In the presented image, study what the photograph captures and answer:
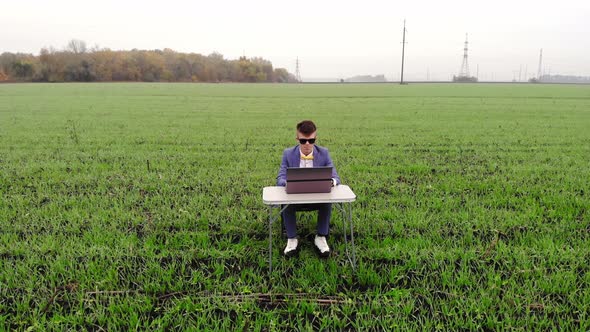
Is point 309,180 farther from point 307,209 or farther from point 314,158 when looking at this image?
point 314,158

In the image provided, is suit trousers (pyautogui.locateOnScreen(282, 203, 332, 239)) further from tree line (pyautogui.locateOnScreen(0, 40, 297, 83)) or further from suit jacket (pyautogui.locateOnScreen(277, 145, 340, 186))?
tree line (pyautogui.locateOnScreen(0, 40, 297, 83))

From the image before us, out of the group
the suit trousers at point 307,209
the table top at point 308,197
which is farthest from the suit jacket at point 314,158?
the table top at point 308,197

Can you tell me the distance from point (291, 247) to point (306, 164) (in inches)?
36.9

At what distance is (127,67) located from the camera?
306ft

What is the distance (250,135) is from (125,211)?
7253 mm

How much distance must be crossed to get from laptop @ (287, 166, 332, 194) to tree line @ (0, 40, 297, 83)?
95.7 meters

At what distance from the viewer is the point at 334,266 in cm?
375

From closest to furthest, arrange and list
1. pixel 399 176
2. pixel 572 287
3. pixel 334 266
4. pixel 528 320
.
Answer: pixel 528 320 → pixel 572 287 → pixel 334 266 → pixel 399 176

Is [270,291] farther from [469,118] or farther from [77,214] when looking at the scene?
[469,118]

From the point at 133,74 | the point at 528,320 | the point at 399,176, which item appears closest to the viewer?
the point at 528,320

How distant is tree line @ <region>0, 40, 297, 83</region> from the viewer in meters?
82.4

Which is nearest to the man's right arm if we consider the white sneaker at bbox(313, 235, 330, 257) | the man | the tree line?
the man

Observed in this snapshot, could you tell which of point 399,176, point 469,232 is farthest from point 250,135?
point 469,232

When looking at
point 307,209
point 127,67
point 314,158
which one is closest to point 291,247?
point 307,209
